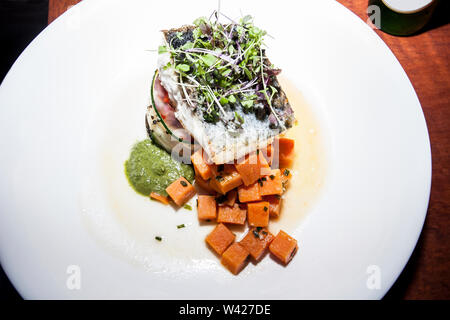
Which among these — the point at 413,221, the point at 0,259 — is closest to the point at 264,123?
the point at 413,221

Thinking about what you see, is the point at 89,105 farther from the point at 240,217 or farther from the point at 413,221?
the point at 413,221

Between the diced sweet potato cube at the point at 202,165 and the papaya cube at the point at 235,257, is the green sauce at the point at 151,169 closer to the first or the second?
the diced sweet potato cube at the point at 202,165

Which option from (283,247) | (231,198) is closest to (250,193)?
(231,198)

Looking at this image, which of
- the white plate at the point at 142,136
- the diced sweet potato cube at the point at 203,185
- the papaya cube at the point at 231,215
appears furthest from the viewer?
the diced sweet potato cube at the point at 203,185

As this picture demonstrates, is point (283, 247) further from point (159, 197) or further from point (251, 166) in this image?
point (159, 197)

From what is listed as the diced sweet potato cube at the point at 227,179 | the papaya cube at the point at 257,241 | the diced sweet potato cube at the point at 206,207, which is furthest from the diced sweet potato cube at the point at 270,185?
the diced sweet potato cube at the point at 206,207

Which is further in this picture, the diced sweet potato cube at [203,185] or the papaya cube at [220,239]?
the diced sweet potato cube at [203,185]
